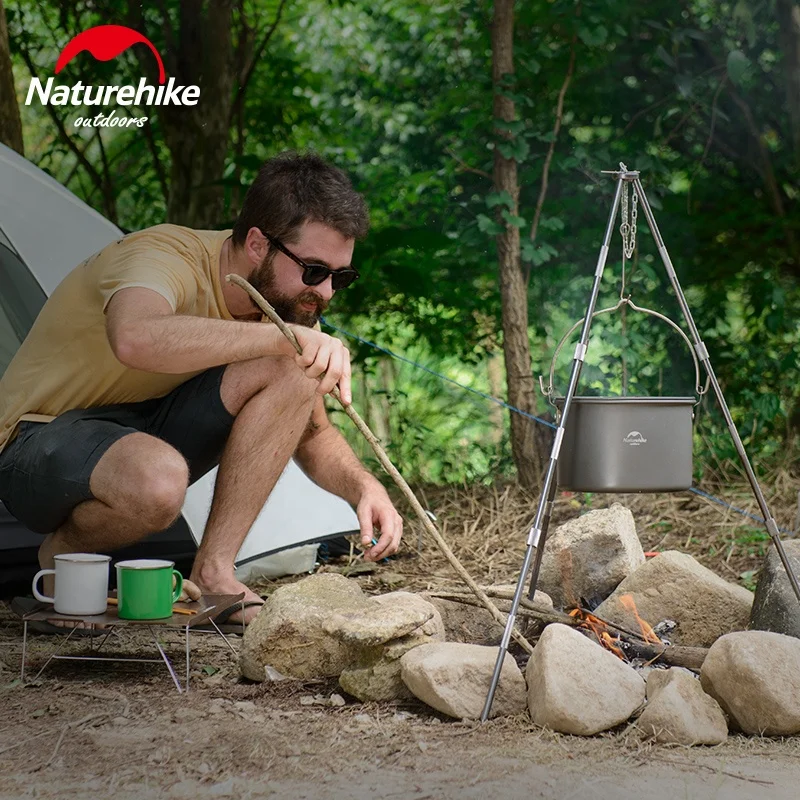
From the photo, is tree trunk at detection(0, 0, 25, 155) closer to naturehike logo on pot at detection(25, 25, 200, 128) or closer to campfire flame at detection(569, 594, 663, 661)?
naturehike logo on pot at detection(25, 25, 200, 128)

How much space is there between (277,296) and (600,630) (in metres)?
1.14

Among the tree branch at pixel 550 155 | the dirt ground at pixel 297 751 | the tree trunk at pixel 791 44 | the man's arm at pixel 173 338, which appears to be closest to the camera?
the dirt ground at pixel 297 751

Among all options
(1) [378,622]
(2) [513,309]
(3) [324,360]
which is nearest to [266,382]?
(3) [324,360]

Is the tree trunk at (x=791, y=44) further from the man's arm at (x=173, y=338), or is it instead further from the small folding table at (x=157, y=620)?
the small folding table at (x=157, y=620)

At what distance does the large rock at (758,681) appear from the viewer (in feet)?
6.44

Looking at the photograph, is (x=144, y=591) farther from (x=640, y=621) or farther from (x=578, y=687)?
(x=640, y=621)

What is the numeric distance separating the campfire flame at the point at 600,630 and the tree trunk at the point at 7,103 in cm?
333

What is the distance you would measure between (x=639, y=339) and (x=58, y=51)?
3757 mm

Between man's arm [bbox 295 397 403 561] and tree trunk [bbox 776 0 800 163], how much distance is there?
132 inches

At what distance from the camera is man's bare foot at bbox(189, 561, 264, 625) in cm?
265

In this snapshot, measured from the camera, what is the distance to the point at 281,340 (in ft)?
7.50

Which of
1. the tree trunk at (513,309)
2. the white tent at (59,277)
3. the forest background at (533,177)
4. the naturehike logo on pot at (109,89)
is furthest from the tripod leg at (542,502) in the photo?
the naturehike logo on pot at (109,89)

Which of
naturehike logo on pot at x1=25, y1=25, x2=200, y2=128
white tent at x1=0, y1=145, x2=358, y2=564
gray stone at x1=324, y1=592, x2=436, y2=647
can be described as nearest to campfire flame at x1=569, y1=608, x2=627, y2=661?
gray stone at x1=324, y1=592, x2=436, y2=647

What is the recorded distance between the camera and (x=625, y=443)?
2.35m
